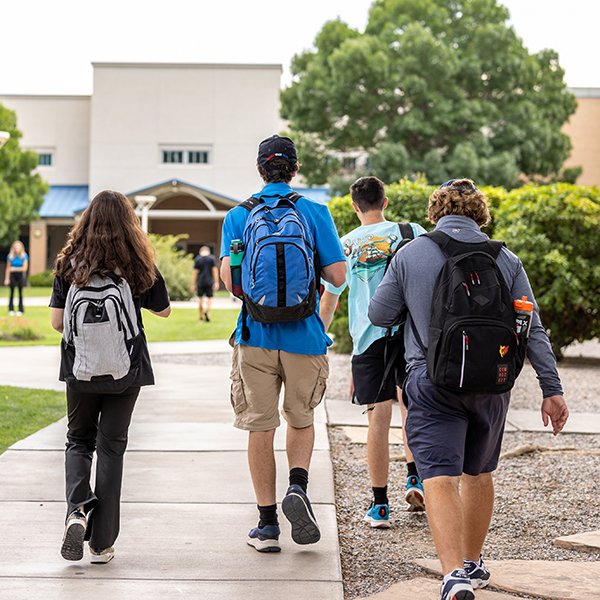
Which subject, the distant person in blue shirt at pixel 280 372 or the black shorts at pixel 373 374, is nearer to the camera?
the distant person in blue shirt at pixel 280 372

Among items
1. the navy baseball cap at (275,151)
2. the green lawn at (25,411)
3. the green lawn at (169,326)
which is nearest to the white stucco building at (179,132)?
the green lawn at (169,326)

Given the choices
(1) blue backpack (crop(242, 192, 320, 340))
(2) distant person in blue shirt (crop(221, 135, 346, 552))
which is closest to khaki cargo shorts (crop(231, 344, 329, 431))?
(2) distant person in blue shirt (crop(221, 135, 346, 552))

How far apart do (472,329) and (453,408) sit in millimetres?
338

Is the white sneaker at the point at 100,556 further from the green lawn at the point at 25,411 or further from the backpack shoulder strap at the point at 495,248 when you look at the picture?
the green lawn at the point at 25,411

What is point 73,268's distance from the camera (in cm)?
468

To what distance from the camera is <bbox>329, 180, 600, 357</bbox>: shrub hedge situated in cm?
1464

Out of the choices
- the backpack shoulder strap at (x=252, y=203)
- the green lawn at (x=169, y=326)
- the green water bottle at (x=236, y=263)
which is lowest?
the green lawn at (x=169, y=326)

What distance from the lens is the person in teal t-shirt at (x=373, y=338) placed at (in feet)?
18.5

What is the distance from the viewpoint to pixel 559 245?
14.7m

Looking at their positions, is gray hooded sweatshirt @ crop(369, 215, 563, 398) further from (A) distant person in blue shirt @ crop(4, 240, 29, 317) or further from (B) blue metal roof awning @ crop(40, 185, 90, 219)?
(B) blue metal roof awning @ crop(40, 185, 90, 219)

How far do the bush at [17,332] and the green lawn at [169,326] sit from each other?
0.02m

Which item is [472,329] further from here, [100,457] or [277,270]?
[100,457]

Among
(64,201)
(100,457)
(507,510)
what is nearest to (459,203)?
(100,457)

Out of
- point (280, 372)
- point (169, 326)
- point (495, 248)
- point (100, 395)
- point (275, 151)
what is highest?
point (275, 151)
